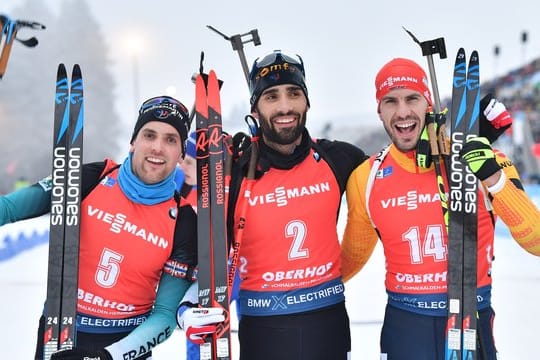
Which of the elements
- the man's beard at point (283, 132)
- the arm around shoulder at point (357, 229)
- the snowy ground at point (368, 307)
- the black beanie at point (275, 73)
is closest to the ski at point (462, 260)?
the arm around shoulder at point (357, 229)

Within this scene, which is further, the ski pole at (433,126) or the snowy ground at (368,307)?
the snowy ground at (368,307)

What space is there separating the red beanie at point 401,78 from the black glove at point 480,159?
24.8 inches

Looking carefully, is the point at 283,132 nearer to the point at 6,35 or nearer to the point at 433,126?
the point at 433,126

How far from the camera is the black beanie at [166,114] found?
3057mm

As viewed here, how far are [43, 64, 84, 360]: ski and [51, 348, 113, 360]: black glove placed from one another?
14 centimetres

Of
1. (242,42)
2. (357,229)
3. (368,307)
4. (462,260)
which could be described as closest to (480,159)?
(462,260)

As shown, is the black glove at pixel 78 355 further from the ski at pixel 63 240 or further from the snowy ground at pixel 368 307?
the snowy ground at pixel 368 307

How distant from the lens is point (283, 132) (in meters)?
3.21

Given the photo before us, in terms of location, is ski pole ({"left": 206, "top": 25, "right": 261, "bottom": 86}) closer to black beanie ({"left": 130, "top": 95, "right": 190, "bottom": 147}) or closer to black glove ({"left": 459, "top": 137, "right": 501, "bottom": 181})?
black beanie ({"left": 130, "top": 95, "right": 190, "bottom": 147})

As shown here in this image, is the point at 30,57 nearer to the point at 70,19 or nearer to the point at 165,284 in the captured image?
the point at 70,19

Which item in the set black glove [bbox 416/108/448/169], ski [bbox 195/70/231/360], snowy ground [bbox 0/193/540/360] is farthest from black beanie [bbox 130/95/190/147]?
snowy ground [bbox 0/193/540/360]

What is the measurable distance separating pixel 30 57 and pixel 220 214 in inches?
1441

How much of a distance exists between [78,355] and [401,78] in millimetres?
2244

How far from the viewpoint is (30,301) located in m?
7.31
